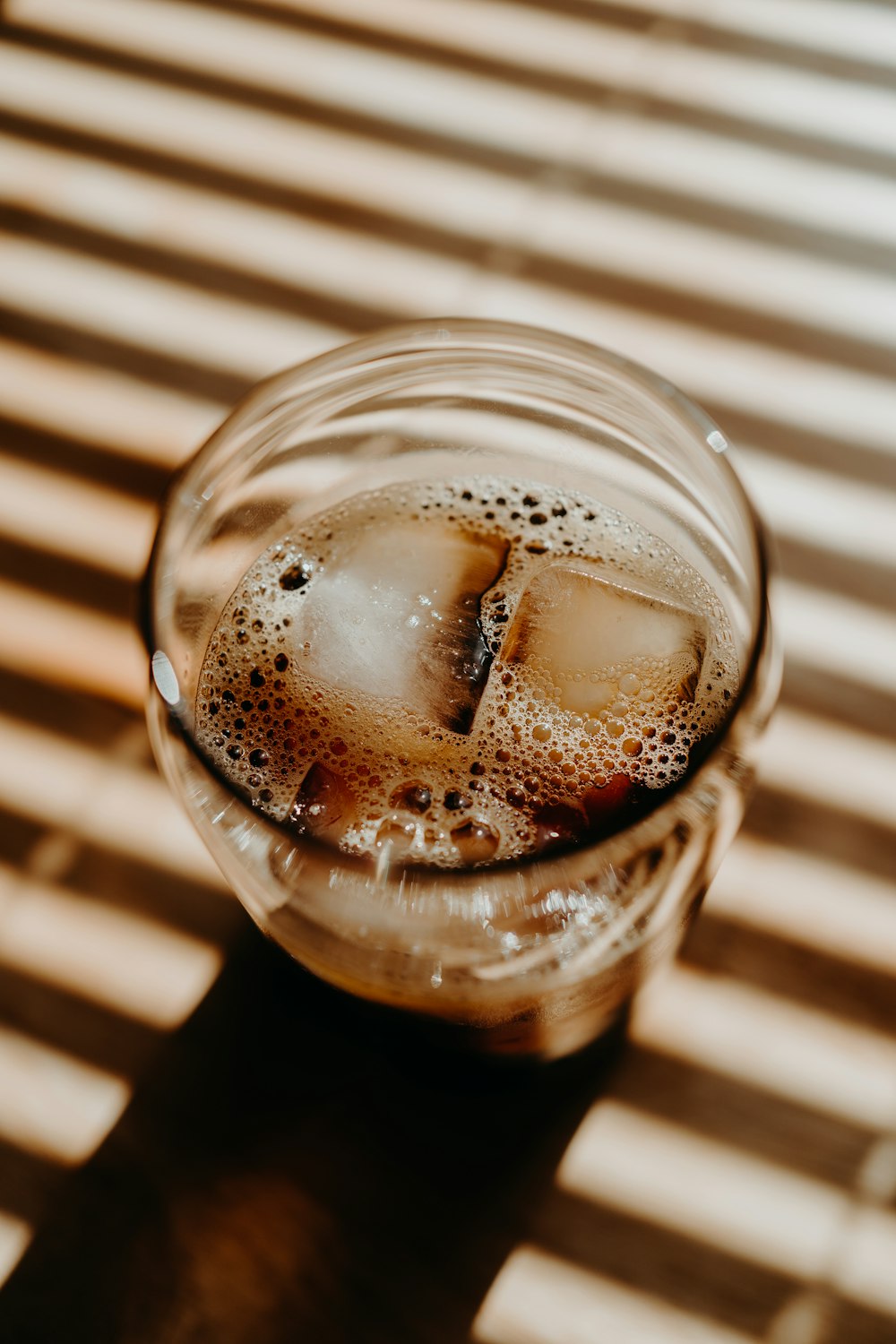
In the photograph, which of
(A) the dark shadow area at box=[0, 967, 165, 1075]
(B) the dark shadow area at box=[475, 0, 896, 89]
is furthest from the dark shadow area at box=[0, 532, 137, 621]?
(B) the dark shadow area at box=[475, 0, 896, 89]

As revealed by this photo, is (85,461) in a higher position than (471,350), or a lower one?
lower

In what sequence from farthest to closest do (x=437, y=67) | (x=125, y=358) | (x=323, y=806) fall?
(x=437, y=67)
(x=125, y=358)
(x=323, y=806)

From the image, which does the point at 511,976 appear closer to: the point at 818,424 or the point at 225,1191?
the point at 225,1191

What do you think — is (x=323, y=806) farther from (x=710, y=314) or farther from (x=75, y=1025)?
(x=710, y=314)

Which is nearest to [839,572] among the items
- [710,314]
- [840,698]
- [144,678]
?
[840,698]

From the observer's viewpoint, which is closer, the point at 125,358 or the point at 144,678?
the point at 144,678

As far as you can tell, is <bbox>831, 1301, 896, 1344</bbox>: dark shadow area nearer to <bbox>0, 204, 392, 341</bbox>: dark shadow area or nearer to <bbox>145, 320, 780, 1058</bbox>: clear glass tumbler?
<bbox>145, 320, 780, 1058</bbox>: clear glass tumbler

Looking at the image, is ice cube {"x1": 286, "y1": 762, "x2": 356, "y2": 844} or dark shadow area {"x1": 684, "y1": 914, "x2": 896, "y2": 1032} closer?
ice cube {"x1": 286, "y1": 762, "x2": 356, "y2": 844}
